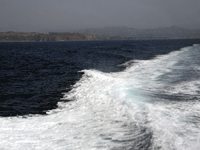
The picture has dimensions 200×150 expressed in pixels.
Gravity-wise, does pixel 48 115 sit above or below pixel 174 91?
below

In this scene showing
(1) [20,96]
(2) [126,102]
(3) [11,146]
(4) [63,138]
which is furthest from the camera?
(1) [20,96]

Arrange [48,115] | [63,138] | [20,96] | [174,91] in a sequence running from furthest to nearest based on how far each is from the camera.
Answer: [20,96], [174,91], [48,115], [63,138]

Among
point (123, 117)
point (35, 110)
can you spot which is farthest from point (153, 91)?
point (35, 110)

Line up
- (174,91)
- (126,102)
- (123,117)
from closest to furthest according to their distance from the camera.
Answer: (123,117) < (126,102) < (174,91)

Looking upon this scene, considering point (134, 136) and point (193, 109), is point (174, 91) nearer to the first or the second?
point (193, 109)

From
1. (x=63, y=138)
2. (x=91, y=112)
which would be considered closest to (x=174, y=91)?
(x=91, y=112)

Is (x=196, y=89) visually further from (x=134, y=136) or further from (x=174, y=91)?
(x=134, y=136)

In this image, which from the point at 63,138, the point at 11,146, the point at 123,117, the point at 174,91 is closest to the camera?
the point at 11,146

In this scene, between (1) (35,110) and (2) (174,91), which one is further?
(2) (174,91)

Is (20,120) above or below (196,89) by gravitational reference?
below

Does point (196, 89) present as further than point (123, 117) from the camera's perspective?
Yes
